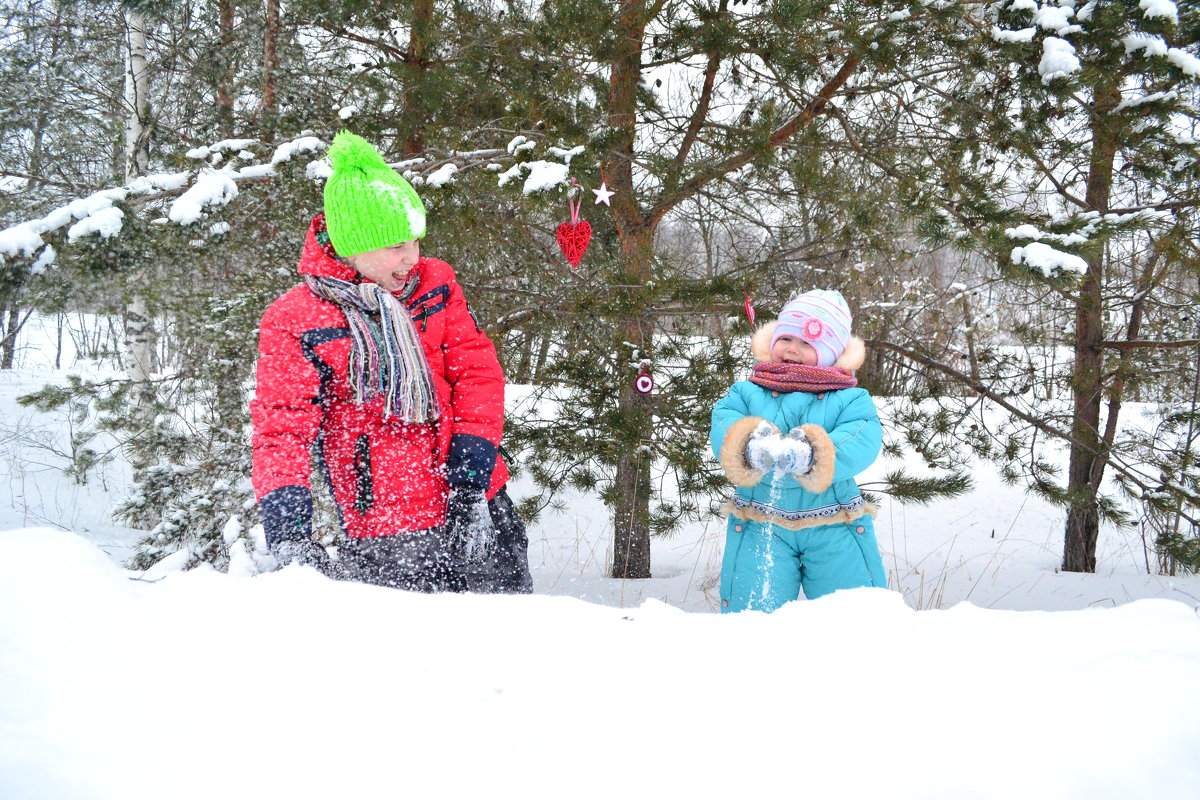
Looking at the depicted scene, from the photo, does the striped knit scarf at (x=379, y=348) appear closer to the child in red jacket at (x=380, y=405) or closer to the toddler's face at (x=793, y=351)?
the child in red jacket at (x=380, y=405)

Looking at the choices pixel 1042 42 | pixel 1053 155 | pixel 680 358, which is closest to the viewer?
pixel 1042 42

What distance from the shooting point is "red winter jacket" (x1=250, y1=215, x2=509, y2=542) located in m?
1.82

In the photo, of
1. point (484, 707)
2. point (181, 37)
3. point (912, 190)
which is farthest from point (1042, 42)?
point (181, 37)

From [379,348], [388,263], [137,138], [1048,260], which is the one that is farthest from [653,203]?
[137,138]

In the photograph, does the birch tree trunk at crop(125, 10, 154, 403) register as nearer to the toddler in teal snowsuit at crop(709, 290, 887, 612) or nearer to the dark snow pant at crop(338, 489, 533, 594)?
the dark snow pant at crop(338, 489, 533, 594)

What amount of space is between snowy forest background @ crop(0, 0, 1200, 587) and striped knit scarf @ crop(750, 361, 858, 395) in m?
0.74

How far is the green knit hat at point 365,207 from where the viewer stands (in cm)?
189

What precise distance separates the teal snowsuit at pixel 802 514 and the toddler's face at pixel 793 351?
0.42 ft

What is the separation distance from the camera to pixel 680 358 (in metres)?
4.12

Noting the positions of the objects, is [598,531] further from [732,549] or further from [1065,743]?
[1065,743]

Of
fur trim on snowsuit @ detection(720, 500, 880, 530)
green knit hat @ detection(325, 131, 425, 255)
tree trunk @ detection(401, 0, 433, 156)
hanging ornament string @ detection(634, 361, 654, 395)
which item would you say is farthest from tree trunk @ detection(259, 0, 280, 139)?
fur trim on snowsuit @ detection(720, 500, 880, 530)

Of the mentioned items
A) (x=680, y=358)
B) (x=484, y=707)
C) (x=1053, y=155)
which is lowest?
(x=484, y=707)

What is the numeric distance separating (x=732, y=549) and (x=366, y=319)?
4.62 feet

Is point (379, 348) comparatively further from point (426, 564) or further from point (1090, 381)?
point (1090, 381)
